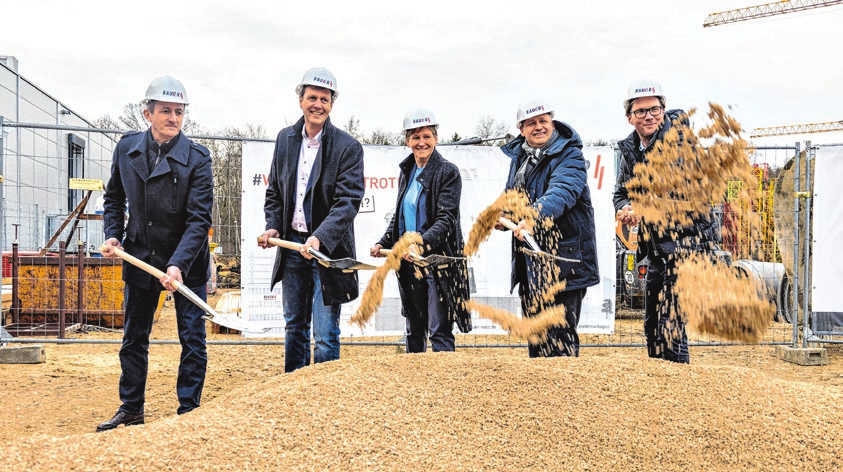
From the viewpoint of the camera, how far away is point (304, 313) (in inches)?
153

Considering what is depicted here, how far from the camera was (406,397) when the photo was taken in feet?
8.68

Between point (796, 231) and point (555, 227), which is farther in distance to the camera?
point (796, 231)

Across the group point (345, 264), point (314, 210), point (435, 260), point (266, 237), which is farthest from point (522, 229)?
point (266, 237)

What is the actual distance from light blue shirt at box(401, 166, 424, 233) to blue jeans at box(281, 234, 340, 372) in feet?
2.37

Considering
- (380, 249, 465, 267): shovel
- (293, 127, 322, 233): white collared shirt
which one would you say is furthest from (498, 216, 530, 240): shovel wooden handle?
(293, 127, 322, 233): white collared shirt

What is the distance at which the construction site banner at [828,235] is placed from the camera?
6523 millimetres

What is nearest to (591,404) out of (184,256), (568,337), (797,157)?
(568,337)

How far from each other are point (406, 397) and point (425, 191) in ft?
5.96

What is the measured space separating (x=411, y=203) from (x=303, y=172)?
2.43 ft

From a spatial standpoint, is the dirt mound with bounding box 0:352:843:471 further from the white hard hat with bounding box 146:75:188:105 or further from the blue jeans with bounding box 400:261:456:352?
the white hard hat with bounding box 146:75:188:105

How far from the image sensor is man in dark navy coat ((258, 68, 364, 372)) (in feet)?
12.5

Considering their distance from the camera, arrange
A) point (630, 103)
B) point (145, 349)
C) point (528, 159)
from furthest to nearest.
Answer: point (528, 159)
point (630, 103)
point (145, 349)

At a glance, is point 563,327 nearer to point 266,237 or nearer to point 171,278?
point 266,237

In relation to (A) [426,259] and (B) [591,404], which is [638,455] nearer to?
(B) [591,404]
